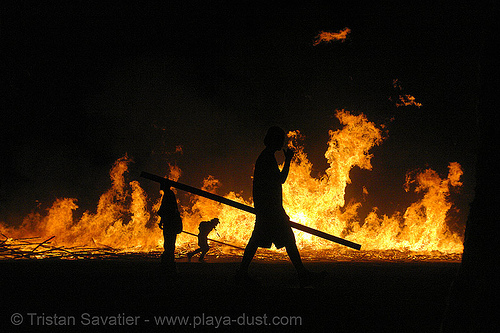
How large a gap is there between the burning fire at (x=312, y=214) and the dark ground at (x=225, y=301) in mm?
8984

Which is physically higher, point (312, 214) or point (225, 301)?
point (312, 214)

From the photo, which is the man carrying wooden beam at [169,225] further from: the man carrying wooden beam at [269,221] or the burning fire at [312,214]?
the burning fire at [312,214]

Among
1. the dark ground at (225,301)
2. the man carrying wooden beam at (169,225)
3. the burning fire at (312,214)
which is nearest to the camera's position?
the dark ground at (225,301)

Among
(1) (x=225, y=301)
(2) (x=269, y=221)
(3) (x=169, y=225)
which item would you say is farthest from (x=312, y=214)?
(1) (x=225, y=301)

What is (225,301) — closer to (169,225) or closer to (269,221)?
(269,221)

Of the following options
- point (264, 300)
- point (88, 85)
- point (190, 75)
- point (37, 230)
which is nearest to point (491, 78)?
point (264, 300)

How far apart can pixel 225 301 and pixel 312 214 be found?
11.7 meters

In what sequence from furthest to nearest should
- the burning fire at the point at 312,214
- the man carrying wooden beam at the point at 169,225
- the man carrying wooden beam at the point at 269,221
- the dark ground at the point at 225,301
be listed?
the burning fire at the point at 312,214 < the man carrying wooden beam at the point at 169,225 < the man carrying wooden beam at the point at 269,221 < the dark ground at the point at 225,301

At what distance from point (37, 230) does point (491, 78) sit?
744 inches

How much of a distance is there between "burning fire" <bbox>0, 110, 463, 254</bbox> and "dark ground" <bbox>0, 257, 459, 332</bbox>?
898 centimetres

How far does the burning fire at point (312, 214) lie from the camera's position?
52.2 ft

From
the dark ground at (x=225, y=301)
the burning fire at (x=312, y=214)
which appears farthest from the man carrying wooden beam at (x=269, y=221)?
the burning fire at (x=312, y=214)

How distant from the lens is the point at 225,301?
14.8 ft

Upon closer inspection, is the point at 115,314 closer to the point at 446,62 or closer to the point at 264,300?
the point at 264,300
